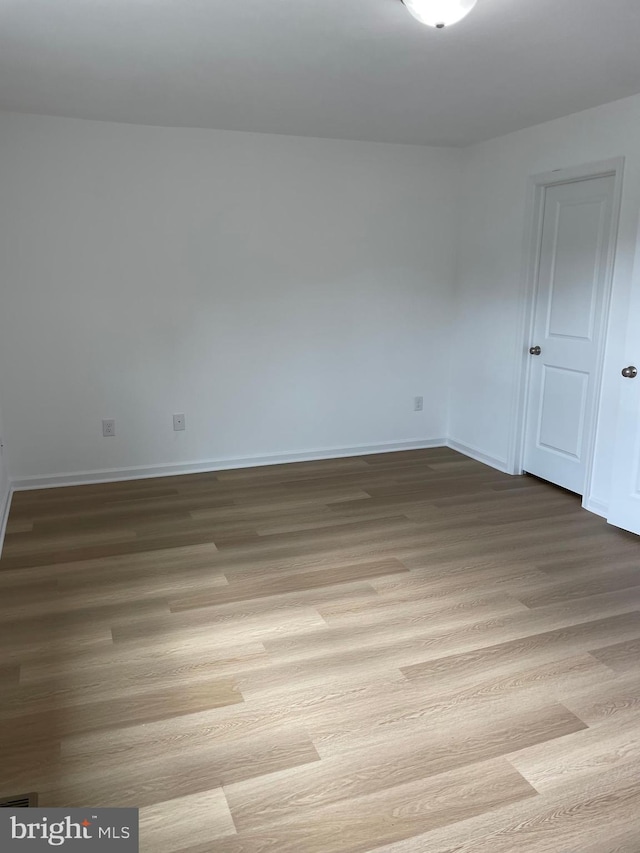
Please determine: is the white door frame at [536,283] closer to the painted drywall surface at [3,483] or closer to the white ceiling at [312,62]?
the white ceiling at [312,62]

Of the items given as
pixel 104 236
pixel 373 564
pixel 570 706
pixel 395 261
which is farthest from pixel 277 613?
pixel 395 261

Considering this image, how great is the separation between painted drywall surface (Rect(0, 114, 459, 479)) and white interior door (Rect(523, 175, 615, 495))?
992 millimetres

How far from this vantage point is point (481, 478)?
462 cm

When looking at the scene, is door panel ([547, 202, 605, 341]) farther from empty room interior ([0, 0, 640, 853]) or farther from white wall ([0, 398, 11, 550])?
white wall ([0, 398, 11, 550])

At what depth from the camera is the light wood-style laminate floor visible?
5.83ft

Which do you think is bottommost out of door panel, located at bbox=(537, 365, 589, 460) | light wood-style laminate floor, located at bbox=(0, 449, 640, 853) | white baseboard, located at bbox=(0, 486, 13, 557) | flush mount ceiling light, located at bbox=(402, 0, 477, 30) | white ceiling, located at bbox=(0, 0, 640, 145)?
light wood-style laminate floor, located at bbox=(0, 449, 640, 853)

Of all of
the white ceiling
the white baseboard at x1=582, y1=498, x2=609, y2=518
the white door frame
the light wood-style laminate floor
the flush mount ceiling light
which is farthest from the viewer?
the white baseboard at x1=582, y1=498, x2=609, y2=518

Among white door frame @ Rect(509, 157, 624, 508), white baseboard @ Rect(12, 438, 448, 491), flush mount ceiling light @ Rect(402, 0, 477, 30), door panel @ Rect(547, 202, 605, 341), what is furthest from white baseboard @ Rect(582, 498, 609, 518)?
flush mount ceiling light @ Rect(402, 0, 477, 30)

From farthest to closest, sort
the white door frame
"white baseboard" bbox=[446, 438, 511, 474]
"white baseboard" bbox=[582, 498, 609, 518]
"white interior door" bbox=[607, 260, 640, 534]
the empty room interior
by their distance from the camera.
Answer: "white baseboard" bbox=[446, 438, 511, 474] → "white baseboard" bbox=[582, 498, 609, 518] → the white door frame → "white interior door" bbox=[607, 260, 640, 534] → the empty room interior

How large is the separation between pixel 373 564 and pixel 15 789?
1.86m

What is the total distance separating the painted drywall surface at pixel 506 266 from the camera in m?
3.58

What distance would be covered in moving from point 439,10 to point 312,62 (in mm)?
887

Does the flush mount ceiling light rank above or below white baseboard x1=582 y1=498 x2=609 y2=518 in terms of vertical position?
above

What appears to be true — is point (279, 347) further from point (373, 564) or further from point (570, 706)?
point (570, 706)
